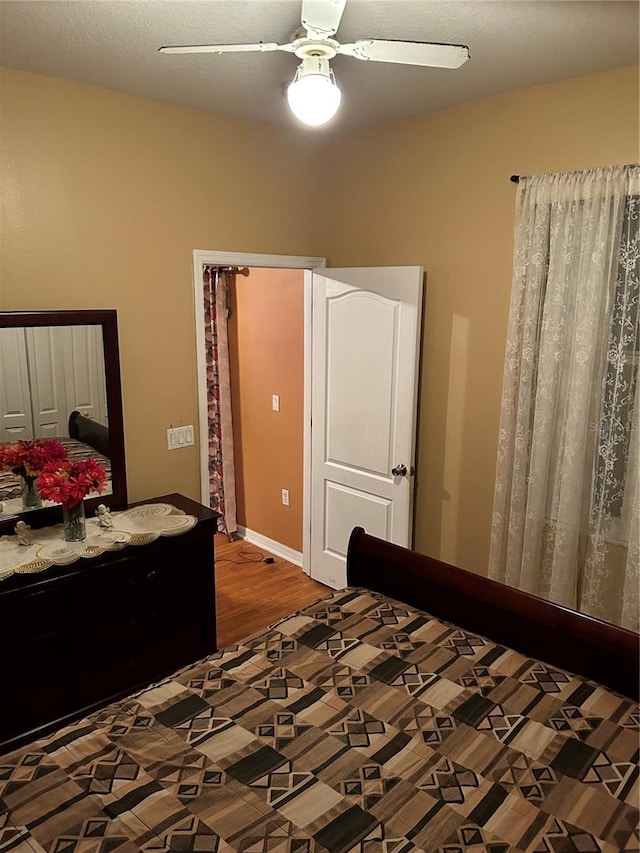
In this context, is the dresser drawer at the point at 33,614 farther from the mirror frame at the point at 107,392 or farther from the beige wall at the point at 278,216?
the beige wall at the point at 278,216

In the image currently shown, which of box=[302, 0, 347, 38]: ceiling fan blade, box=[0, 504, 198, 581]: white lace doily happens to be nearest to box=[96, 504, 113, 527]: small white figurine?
box=[0, 504, 198, 581]: white lace doily

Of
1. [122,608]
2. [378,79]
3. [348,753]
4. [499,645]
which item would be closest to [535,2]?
[378,79]

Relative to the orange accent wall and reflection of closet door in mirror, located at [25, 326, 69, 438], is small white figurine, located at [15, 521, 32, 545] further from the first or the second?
the orange accent wall

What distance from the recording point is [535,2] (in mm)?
1836

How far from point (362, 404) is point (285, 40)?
187 centimetres

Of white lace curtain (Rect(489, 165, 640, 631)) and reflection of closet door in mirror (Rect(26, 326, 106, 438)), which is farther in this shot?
reflection of closet door in mirror (Rect(26, 326, 106, 438))

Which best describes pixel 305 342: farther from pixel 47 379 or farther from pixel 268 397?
pixel 47 379

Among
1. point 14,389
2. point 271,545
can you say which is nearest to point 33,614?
point 14,389

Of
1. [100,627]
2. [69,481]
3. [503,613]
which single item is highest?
[69,481]

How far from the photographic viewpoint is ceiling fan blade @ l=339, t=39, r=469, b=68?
1671 mm

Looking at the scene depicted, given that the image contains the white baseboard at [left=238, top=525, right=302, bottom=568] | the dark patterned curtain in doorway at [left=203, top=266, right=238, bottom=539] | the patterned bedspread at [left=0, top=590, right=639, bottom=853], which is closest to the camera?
the patterned bedspread at [left=0, top=590, right=639, bottom=853]

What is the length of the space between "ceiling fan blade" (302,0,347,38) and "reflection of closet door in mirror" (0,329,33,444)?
1685 mm

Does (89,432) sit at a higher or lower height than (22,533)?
higher

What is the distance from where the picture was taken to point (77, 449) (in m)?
2.82
